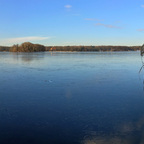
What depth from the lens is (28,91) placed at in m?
5.95

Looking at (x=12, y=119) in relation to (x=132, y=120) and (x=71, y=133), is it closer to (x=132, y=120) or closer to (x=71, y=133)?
(x=71, y=133)

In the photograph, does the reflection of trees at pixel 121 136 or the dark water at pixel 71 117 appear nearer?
the reflection of trees at pixel 121 136

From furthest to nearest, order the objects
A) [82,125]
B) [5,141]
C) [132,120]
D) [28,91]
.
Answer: [28,91]
[132,120]
[82,125]
[5,141]

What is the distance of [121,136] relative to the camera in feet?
9.59

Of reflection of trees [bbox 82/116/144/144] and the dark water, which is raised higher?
the dark water

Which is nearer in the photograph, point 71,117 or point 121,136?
point 121,136

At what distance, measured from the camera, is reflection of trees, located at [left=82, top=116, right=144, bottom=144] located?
2.76m

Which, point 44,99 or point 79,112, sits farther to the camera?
point 44,99

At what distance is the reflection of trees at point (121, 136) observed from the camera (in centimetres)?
276

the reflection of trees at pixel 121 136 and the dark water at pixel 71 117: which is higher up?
the dark water at pixel 71 117

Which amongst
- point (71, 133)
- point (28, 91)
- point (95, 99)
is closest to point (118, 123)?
point (71, 133)

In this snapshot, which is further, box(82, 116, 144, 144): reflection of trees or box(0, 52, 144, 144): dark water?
box(0, 52, 144, 144): dark water

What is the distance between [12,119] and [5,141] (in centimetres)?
89

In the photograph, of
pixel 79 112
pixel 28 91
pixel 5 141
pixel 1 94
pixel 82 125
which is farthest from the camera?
pixel 28 91
